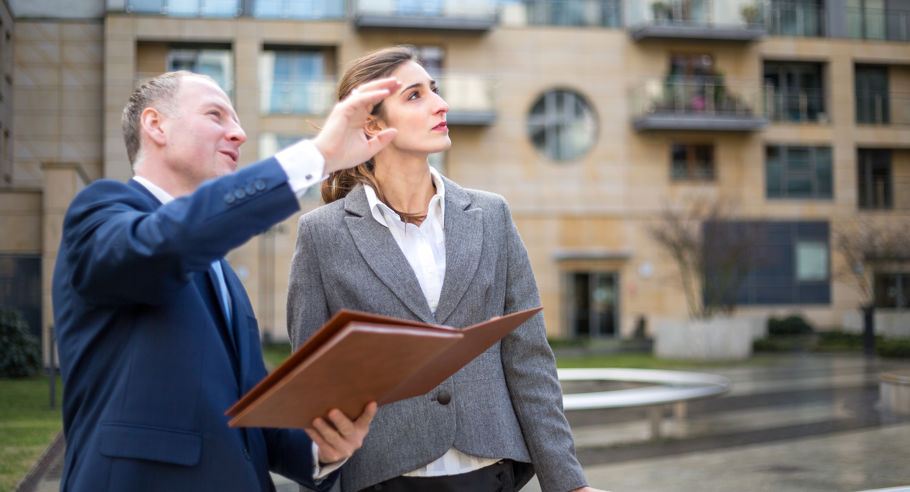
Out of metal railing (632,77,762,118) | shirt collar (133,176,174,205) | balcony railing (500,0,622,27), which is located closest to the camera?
shirt collar (133,176,174,205)

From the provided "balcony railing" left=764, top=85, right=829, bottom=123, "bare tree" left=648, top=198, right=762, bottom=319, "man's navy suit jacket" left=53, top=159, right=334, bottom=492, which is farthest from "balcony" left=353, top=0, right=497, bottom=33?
"man's navy suit jacket" left=53, top=159, right=334, bottom=492

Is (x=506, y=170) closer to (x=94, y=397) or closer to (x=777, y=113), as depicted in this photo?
(x=777, y=113)

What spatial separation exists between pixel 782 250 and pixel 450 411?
33043mm

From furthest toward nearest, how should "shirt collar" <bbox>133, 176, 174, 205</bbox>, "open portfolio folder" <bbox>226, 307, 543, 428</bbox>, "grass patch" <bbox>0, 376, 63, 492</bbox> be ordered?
"grass patch" <bbox>0, 376, 63, 492</bbox>
"shirt collar" <bbox>133, 176, 174, 205</bbox>
"open portfolio folder" <bbox>226, 307, 543, 428</bbox>

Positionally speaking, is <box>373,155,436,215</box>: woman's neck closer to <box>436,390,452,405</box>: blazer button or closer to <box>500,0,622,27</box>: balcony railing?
<box>436,390,452,405</box>: blazer button

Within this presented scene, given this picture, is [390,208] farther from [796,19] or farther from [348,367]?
[796,19]

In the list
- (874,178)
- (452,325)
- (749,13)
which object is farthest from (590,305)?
(452,325)

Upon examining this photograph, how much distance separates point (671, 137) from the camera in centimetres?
3300

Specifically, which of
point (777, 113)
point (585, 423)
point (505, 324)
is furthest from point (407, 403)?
point (777, 113)

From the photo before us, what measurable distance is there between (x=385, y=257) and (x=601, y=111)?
30926 millimetres

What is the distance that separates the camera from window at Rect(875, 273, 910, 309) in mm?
31564

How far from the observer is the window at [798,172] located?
33.8 metres

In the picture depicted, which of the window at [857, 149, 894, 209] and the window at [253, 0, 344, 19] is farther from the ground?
the window at [253, 0, 344, 19]

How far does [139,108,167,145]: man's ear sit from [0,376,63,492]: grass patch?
4.90m
